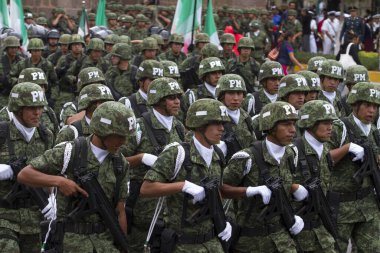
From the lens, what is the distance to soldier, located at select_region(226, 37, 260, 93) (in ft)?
54.2

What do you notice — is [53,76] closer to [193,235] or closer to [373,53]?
[193,235]

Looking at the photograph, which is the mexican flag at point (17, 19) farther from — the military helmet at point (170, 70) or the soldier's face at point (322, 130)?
the soldier's face at point (322, 130)

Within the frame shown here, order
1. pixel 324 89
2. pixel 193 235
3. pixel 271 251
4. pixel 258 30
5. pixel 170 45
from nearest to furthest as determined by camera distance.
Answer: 1. pixel 193 235
2. pixel 271 251
3. pixel 324 89
4. pixel 170 45
5. pixel 258 30

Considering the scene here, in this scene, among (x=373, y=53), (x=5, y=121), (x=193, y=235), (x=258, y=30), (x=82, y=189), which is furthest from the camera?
(x=373, y=53)

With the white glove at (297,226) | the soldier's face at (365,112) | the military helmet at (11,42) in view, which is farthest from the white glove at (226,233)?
the military helmet at (11,42)

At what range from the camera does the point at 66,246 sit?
745cm

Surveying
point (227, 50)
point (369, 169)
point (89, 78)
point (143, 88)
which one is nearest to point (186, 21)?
point (227, 50)

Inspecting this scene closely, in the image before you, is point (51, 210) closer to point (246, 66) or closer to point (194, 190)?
point (194, 190)

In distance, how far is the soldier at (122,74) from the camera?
1514cm

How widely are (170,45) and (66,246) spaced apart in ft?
40.2

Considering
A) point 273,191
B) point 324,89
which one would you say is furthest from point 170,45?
point 273,191

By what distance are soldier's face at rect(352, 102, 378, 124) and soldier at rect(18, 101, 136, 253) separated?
3.20 meters

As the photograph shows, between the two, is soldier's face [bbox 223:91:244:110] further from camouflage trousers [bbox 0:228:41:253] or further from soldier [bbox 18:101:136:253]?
soldier [bbox 18:101:136:253]

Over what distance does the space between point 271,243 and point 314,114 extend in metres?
1.32
